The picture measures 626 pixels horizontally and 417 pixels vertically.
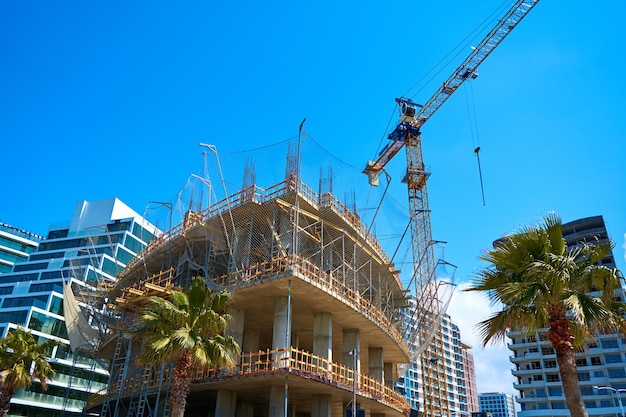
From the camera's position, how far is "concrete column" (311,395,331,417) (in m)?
30.5

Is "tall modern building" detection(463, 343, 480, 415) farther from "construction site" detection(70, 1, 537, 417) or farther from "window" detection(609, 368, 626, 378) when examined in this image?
"construction site" detection(70, 1, 537, 417)

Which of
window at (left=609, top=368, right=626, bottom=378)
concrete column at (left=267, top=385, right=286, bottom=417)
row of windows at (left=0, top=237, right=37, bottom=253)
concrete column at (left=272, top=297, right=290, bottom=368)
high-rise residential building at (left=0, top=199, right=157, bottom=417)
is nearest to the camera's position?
concrete column at (left=272, top=297, right=290, bottom=368)

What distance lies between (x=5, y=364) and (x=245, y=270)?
16.4 m

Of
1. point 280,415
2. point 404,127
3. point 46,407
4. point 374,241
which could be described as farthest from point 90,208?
point 280,415

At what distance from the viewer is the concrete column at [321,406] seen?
100 ft

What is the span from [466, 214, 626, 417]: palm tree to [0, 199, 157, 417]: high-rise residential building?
124 ft

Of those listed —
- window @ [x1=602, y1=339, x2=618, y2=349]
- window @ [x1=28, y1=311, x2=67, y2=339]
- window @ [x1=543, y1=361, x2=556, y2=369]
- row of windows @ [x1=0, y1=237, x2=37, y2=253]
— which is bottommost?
window @ [x1=28, y1=311, x2=67, y2=339]

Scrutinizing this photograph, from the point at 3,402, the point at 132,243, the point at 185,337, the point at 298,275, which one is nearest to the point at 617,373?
the point at 298,275

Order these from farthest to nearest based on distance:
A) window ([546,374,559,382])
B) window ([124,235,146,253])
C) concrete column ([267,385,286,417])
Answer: window ([546,374,559,382]) → window ([124,235,146,253]) → concrete column ([267,385,286,417])

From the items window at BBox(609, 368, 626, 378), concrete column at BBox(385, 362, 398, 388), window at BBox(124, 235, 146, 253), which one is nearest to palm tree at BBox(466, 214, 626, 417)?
concrete column at BBox(385, 362, 398, 388)

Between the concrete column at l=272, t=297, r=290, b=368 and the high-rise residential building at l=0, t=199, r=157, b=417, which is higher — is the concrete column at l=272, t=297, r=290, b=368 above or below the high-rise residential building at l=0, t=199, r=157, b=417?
below

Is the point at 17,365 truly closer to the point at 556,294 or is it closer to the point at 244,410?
the point at 244,410

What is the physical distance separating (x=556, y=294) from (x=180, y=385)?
50.4 feet

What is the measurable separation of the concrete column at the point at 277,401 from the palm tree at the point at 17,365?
50.4ft
